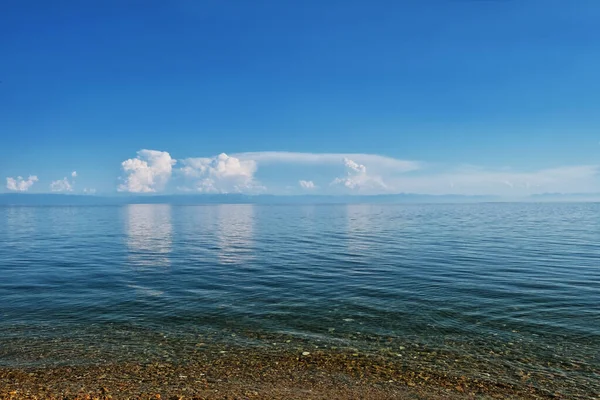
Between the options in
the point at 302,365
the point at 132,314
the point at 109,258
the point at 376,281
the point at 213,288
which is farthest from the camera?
the point at 109,258

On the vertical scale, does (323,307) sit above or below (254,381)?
below

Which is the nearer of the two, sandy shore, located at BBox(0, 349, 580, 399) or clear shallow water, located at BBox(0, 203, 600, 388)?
sandy shore, located at BBox(0, 349, 580, 399)

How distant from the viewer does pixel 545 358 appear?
1625cm

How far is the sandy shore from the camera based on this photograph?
43.5 feet

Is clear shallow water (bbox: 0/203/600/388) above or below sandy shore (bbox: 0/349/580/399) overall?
below

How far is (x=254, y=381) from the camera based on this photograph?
14.4 metres

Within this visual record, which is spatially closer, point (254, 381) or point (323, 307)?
point (254, 381)

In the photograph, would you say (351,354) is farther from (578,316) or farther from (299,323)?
(578,316)

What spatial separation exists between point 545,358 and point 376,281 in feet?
54.8

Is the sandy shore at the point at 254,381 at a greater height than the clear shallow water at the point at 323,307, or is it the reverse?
the sandy shore at the point at 254,381

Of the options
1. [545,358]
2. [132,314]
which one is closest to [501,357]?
[545,358]

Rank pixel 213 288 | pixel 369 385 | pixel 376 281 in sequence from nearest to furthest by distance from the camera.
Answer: pixel 369 385 < pixel 213 288 < pixel 376 281

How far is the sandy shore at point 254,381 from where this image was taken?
1327 cm

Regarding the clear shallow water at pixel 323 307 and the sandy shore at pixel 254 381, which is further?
the clear shallow water at pixel 323 307
